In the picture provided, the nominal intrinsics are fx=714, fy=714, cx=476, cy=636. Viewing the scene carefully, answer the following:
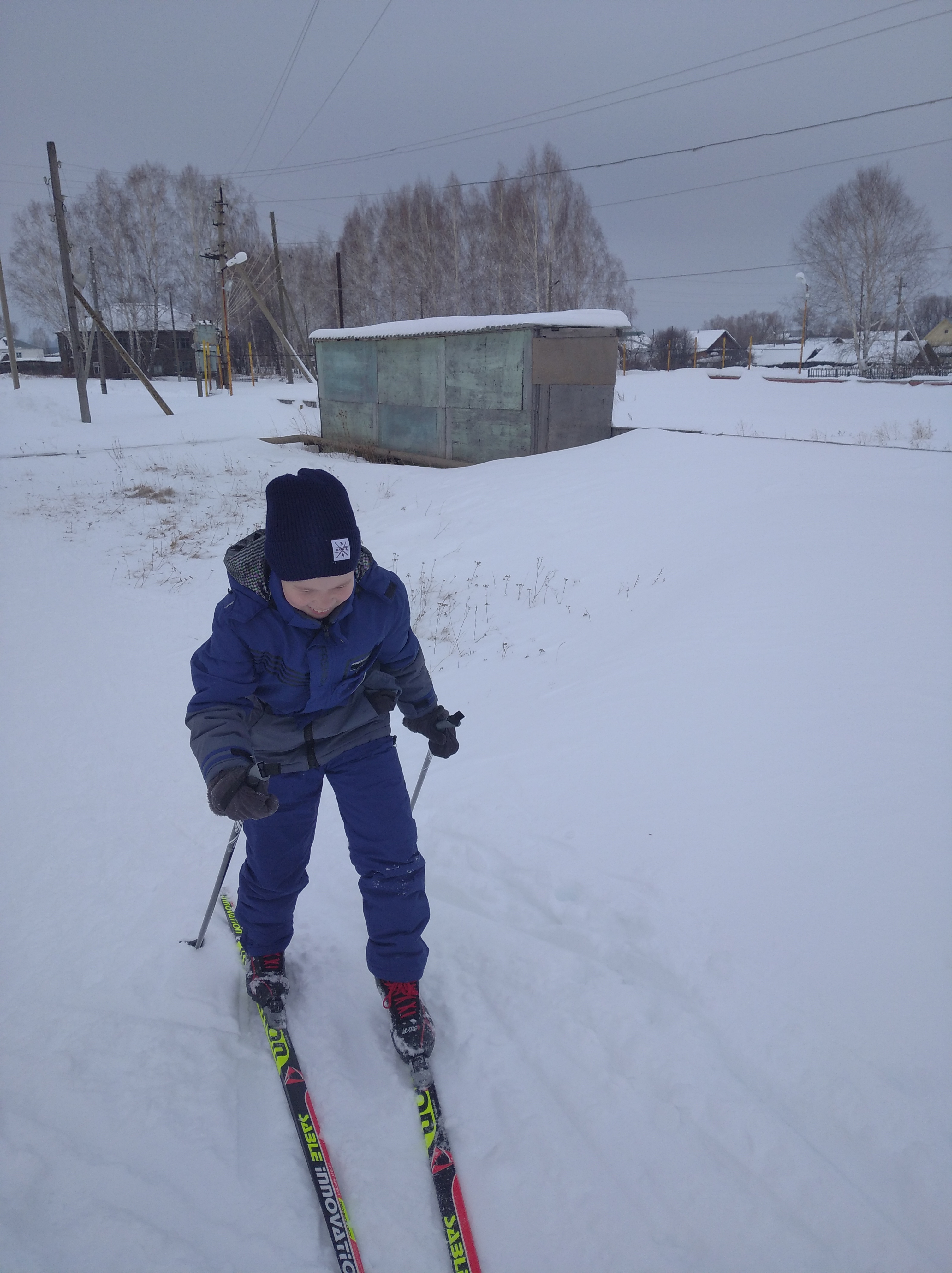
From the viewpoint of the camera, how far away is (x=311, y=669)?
2029 mm

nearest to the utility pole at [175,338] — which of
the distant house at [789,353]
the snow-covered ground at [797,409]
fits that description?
the snow-covered ground at [797,409]

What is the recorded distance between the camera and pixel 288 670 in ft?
6.63

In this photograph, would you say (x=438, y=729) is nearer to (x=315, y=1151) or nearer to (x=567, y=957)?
(x=567, y=957)

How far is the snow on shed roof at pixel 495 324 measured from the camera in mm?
11172

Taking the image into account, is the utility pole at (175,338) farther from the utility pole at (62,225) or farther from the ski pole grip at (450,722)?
the ski pole grip at (450,722)

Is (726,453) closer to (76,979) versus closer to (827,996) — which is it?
(827,996)

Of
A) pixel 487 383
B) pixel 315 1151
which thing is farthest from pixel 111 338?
pixel 315 1151

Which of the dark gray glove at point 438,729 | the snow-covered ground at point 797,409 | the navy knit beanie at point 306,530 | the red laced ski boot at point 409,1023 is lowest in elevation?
the red laced ski boot at point 409,1023

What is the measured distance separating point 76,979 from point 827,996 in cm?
248

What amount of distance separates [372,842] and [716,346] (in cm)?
6321

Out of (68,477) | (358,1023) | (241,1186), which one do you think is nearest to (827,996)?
(358,1023)

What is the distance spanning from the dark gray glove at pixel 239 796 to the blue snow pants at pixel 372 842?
0.98 ft

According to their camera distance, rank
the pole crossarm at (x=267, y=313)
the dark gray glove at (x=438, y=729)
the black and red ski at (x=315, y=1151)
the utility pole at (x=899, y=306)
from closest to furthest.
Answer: the black and red ski at (x=315, y=1151) → the dark gray glove at (x=438, y=729) → the pole crossarm at (x=267, y=313) → the utility pole at (x=899, y=306)

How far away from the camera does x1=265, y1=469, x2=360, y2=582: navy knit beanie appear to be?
6.15 feet
